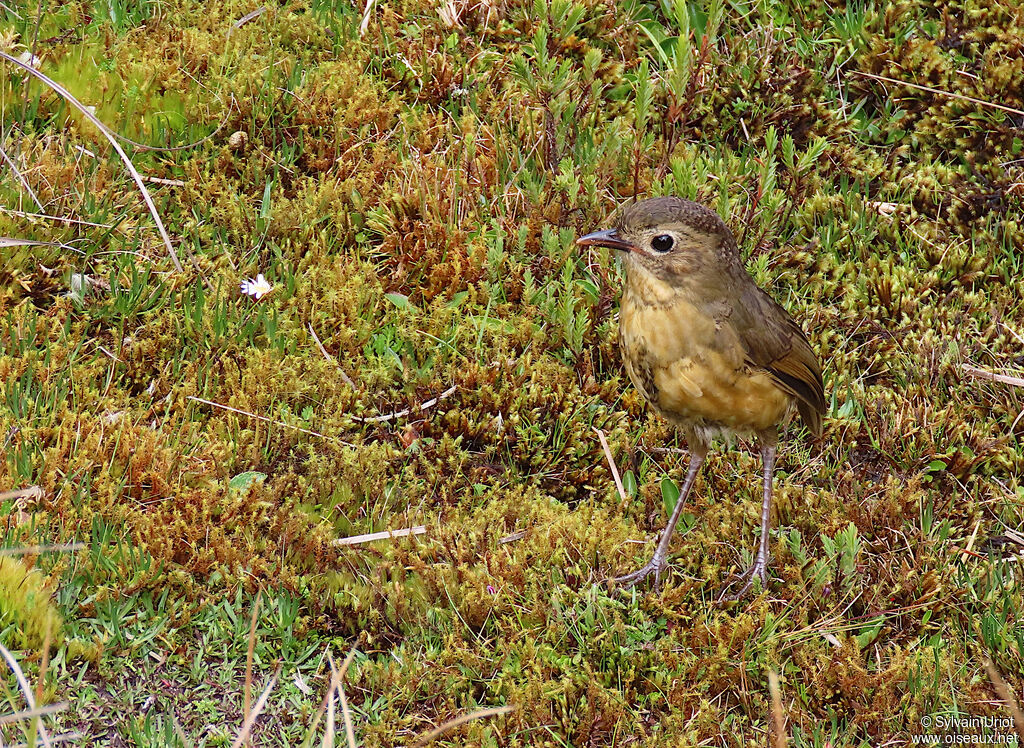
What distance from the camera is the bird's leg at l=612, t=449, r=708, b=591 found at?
5.64 m

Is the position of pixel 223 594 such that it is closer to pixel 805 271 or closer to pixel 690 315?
pixel 690 315

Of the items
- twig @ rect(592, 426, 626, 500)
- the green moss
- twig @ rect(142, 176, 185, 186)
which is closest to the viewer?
the green moss

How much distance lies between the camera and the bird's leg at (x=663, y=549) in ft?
18.5

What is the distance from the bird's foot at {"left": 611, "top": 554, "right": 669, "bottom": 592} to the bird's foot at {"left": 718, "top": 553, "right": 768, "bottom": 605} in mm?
294

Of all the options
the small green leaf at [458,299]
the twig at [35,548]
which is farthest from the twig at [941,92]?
the twig at [35,548]

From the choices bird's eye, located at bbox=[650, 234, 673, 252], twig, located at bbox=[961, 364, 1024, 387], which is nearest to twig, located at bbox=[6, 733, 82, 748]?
bird's eye, located at bbox=[650, 234, 673, 252]

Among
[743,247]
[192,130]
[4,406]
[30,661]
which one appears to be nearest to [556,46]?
[743,247]

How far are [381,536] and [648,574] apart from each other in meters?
1.24

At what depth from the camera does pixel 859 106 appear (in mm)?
7707

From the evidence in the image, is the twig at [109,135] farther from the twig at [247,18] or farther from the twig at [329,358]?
the twig at [247,18]

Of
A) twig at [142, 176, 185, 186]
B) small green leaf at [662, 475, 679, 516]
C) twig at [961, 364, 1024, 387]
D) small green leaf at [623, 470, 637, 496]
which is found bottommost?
small green leaf at [662, 475, 679, 516]

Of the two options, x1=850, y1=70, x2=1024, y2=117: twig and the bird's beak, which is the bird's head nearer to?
the bird's beak

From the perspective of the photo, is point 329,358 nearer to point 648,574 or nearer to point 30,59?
point 648,574

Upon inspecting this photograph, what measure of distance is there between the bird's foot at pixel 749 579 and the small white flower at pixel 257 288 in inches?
111
